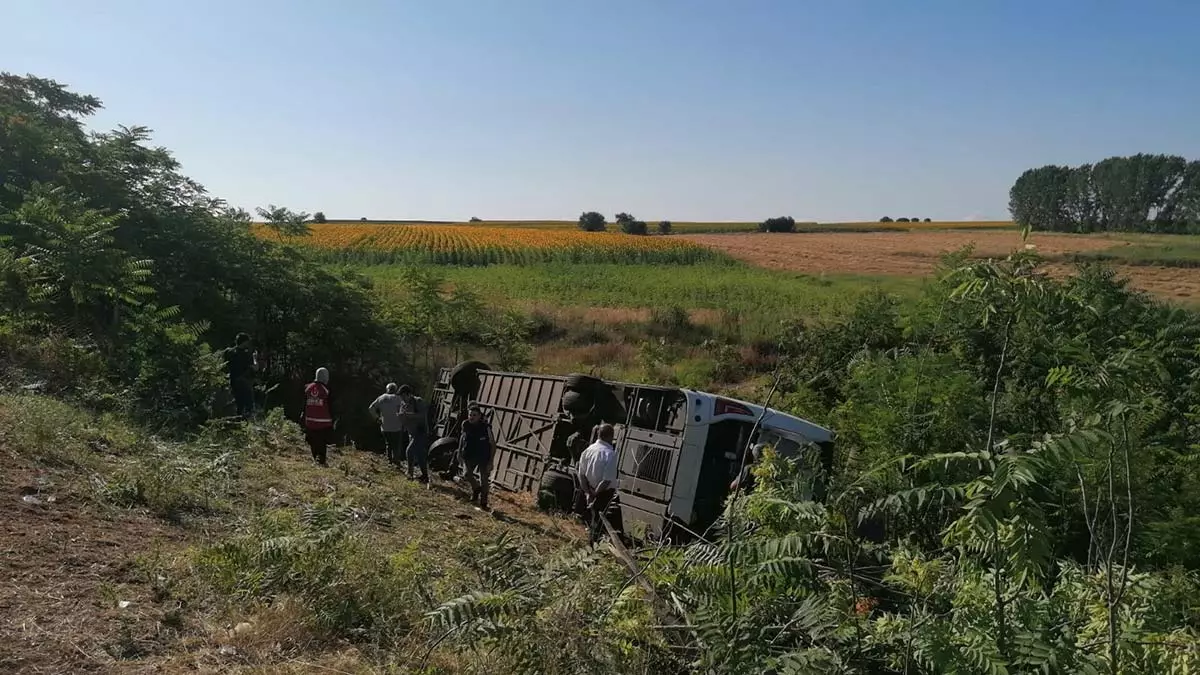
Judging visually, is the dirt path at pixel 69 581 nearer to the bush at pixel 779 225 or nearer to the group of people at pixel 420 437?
the group of people at pixel 420 437

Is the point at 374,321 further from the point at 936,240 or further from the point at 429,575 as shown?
the point at 936,240

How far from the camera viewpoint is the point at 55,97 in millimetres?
22078

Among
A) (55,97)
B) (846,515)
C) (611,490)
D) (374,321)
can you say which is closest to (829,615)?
(846,515)

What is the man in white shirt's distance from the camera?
9.25m

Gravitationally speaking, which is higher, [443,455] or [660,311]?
[660,311]

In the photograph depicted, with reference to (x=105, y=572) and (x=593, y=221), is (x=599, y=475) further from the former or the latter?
(x=593, y=221)

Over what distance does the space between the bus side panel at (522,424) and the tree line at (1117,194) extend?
69.6 metres

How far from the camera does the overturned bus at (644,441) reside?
10.1 metres

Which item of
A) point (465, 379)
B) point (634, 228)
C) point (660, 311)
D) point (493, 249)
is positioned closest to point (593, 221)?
point (634, 228)

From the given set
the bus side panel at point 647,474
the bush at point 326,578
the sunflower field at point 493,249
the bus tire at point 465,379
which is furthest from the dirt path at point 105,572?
the sunflower field at point 493,249

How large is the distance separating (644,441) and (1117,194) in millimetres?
88320

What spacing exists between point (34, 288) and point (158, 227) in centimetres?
639

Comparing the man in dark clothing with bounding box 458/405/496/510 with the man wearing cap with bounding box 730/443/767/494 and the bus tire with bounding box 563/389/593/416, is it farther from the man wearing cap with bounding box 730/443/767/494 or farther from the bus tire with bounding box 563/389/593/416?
the man wearing cap with bounding box 730/443/767/494

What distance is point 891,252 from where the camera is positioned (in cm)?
5953
